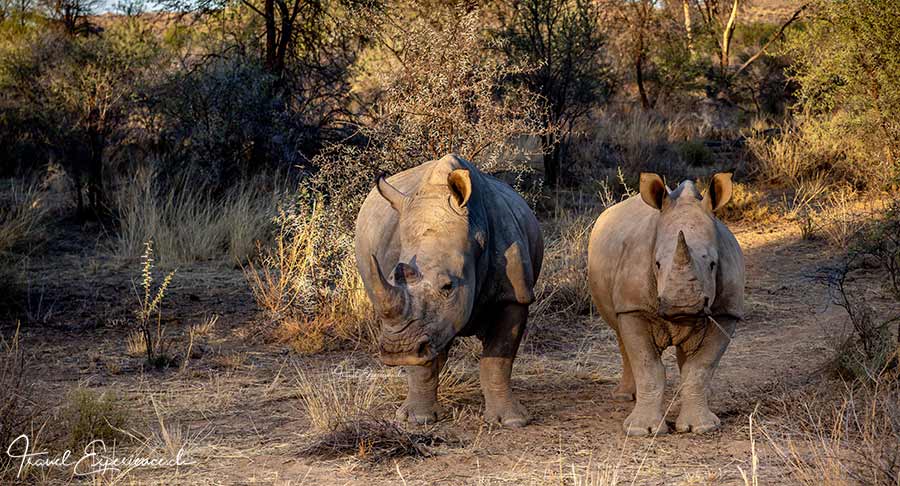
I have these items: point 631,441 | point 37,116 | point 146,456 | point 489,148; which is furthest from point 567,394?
point 37,116

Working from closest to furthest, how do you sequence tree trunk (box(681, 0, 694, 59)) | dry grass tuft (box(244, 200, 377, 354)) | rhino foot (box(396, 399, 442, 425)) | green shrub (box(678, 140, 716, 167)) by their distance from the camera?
rhino foot (box(396, 399, 442, 425))
dry grass tuft (box(244, 200, 377, 354))
green shrub (box(678, 140, 716, 167))
tree trunk (box(681, 0, 694, 59))

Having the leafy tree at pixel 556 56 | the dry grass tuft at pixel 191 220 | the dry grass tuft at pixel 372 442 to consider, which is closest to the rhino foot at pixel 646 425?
the dry grass tuft at pixel 372 442

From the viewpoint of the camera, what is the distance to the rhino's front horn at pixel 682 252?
5336 mm

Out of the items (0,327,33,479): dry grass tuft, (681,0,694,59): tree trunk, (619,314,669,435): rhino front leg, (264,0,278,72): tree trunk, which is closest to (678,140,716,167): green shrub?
(264,0,278,72): tree trunk

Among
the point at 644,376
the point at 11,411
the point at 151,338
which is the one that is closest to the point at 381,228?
the point at 644,376

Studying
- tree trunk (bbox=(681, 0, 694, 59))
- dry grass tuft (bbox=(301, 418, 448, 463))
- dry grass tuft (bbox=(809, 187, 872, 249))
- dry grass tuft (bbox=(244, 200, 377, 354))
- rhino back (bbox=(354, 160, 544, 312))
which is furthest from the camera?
tree trunk (bbox=(681, 0, 694, 59))

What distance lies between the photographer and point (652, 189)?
5973mm

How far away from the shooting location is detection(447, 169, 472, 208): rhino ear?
5785mm

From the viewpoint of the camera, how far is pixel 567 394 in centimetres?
724

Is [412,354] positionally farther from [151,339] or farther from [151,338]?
[151,338]

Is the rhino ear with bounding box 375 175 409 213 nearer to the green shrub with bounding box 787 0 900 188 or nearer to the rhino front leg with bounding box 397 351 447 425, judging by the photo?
the rhino front leg with bounding box 397 351 447 425

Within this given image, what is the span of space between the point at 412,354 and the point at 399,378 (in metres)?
2.00

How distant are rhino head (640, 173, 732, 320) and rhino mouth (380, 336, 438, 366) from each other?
1184 mm

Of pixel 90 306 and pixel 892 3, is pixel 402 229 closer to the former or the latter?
pixel 90 306
